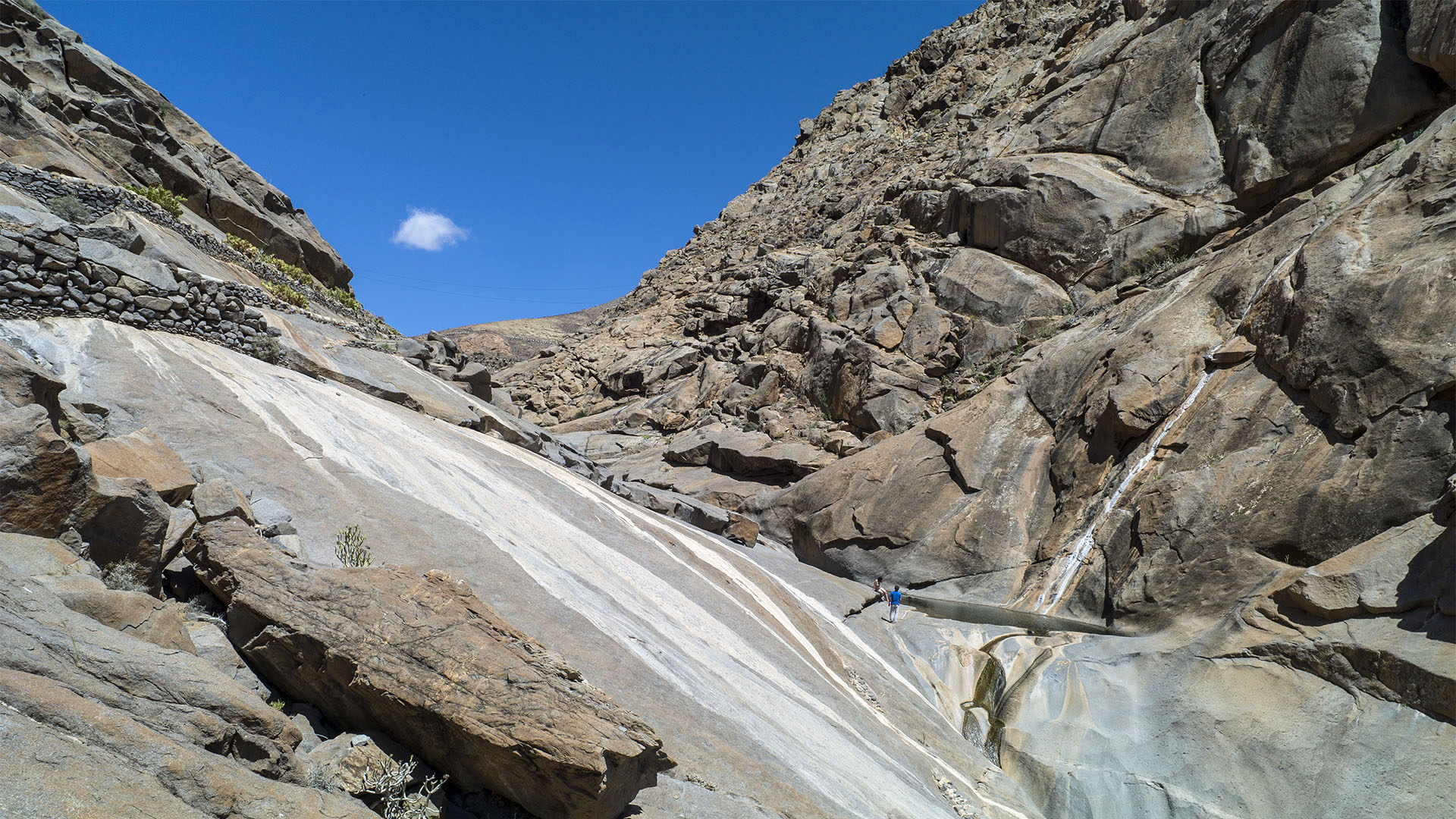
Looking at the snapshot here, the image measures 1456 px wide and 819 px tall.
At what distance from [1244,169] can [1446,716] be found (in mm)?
20111

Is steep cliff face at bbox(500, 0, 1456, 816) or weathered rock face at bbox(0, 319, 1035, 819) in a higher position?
steep cliff face at bbox(500, 0, 1456, 816)

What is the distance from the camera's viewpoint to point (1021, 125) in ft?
114

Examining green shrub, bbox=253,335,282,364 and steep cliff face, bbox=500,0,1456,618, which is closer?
steep cliff face, bbox=500,0,1456,618

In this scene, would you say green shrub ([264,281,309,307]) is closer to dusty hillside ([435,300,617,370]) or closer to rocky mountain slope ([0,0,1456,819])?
rocky mountain slope ([0,0,1456,819])

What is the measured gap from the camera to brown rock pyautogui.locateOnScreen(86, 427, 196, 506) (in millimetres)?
7734

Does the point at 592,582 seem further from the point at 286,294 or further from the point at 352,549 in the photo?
the point at 286,294

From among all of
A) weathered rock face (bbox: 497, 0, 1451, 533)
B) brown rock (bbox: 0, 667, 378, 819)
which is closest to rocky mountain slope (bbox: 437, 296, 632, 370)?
weathered rock face (bbox: 497, 0, 1451, 533)

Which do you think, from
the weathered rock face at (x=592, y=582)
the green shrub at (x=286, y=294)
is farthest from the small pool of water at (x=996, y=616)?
the green shrub at (x=286, y=294)

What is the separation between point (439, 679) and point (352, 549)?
3935 millimetres

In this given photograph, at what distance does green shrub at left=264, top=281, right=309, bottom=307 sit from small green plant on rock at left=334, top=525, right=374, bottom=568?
16.1m

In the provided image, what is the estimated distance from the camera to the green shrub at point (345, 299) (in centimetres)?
3100

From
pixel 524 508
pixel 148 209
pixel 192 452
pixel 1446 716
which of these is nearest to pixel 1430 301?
pixel 1446 716

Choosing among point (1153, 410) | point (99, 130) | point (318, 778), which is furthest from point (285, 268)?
point (1153, 410)

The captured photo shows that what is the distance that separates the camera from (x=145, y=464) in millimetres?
8031
